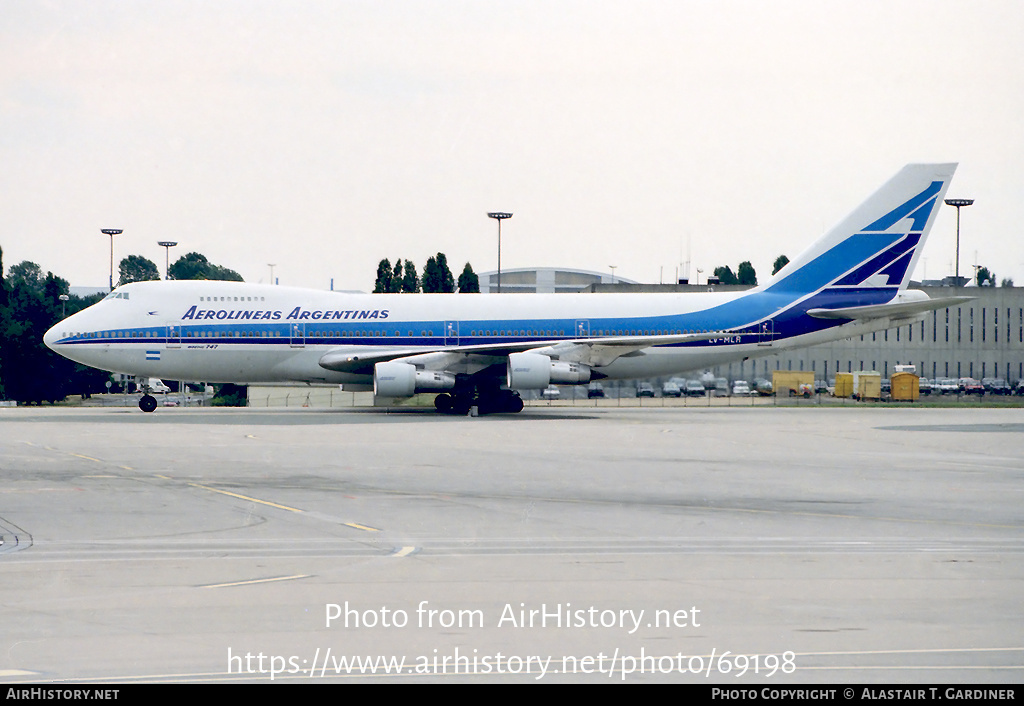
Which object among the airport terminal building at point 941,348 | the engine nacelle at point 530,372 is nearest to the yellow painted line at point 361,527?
the engine nacelle at point 530,372

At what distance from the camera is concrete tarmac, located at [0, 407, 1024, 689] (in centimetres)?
823

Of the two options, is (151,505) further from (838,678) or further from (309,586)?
(838,678)

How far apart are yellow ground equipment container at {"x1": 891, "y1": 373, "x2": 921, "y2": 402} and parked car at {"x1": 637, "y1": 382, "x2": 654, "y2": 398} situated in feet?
61.9

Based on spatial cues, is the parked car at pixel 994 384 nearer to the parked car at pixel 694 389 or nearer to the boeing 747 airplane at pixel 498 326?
the parked car at pixel 694 389

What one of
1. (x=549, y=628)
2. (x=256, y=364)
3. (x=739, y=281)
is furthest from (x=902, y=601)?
(x=739, y=281)

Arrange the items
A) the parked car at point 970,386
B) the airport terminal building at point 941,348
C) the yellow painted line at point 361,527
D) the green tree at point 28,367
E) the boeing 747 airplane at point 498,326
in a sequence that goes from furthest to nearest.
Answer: the airport terminal building at point 941,348, the parked car at point 970,386, the green tree at point 28,367, the boeing 747 airplane at point 498,326, the yellow painted line at point 361,527

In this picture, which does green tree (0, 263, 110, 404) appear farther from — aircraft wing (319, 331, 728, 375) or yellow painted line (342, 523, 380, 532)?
yellow painted line (342, 523, 380, 532)

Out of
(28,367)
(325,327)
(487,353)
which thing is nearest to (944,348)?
(487,353)

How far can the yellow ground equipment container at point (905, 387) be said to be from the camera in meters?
60.7

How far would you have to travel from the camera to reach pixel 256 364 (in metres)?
42.6

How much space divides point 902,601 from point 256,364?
115 ft

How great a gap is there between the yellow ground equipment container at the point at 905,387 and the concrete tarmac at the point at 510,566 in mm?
36043

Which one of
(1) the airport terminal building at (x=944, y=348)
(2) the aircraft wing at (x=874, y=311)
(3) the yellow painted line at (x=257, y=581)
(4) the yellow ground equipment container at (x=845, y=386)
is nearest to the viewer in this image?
(3) the yellow painted line at (x=257, y=581)

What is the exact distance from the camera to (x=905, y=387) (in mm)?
60938
